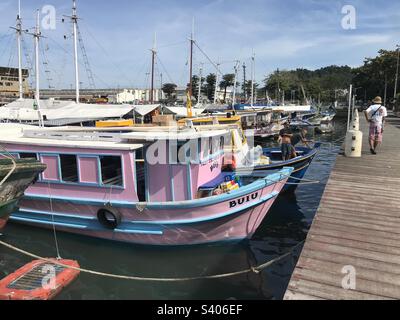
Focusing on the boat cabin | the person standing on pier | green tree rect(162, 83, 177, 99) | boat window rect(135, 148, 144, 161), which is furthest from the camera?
green tree rect(162, 83, 177, 99)

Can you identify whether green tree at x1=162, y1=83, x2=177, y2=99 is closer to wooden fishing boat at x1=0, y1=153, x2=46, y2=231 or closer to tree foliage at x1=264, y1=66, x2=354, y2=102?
tree foliage at x1=264, y1=66, x2=354, y2=102

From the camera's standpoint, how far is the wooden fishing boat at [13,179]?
716cm

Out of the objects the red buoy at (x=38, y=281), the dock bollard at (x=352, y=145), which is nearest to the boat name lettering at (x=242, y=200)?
the red buoy at (x=38, y=281)

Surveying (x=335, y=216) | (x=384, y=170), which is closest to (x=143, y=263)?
(x=335, y=216)

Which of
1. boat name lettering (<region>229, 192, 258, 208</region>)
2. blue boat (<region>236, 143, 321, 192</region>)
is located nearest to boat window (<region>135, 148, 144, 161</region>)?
boat name lettering (<region>229, 192, 258, 208</region>)

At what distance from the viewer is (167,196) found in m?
8.48

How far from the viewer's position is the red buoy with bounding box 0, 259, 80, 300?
6359mm

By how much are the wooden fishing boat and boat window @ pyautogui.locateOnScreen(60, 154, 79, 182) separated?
3.02ft

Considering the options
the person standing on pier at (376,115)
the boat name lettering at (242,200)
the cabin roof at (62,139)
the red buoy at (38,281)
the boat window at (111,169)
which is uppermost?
the person standing on pier at (376,115)

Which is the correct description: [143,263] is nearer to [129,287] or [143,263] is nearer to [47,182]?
[129,287]

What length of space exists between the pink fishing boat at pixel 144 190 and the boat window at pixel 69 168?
2cm

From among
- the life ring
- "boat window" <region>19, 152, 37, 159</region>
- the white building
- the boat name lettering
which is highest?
the white building

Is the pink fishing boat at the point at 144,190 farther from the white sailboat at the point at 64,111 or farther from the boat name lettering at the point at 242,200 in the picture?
the white sailboat at the point at 64,111

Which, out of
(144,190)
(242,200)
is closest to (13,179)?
(144,190)
